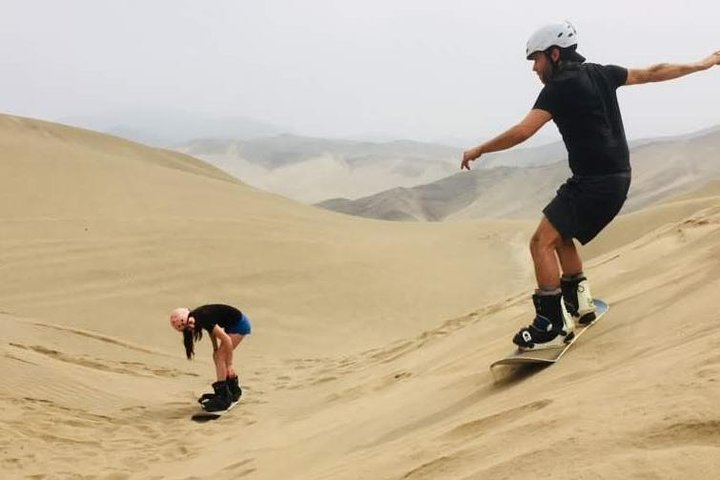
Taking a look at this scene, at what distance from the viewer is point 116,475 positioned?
14.5ft

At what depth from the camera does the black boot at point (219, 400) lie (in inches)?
233

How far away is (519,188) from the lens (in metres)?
59.0

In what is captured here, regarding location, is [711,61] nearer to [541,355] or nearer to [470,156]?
[470,156]

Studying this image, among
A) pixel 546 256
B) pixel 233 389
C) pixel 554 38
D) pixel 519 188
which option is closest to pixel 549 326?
pixel 546 256

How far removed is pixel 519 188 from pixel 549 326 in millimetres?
56932

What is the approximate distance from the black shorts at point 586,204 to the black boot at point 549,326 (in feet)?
1.13

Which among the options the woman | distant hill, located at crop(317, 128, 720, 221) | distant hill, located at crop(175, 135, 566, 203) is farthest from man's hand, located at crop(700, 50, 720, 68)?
distant hill, located at crop(175, 135, 566, 203)

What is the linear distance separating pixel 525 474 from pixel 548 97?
6.49 ft

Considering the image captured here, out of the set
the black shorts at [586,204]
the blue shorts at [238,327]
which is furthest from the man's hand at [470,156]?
the blue shorts at [238,327]

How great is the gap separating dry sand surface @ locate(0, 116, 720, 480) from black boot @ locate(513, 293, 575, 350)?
0.39 ft

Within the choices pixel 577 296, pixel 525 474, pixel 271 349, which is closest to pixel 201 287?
pixel 271 349

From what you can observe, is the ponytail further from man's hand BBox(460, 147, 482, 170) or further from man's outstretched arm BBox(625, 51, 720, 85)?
man's outstretched arm BBox(625, 51, 720, 85)

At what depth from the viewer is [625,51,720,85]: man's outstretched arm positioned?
12.3 ft

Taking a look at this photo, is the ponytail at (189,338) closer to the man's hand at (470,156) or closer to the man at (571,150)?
the man at (571,150)
